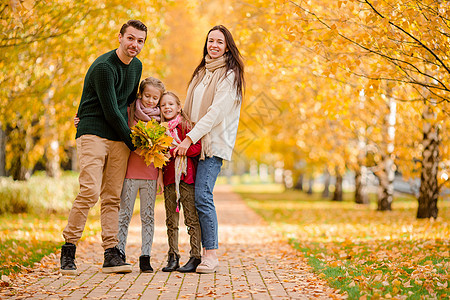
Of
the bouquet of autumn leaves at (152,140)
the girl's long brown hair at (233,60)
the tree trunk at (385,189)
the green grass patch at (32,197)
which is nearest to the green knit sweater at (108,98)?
the bouquet of autumn leaves at (152,140)

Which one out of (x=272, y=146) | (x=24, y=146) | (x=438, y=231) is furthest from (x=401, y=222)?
(x=272, y=146)

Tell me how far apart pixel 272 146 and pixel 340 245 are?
18232 mm

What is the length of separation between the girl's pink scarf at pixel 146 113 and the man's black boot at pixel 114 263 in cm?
137

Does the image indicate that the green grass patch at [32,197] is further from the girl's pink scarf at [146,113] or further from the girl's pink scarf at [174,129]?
the girl's pink scarf at [174,129]

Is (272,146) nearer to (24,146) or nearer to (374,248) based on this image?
(24,146)

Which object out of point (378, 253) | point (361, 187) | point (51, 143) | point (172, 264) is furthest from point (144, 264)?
point (361, 187)

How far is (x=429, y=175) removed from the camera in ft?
40.4

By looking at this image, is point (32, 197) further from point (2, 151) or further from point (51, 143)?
point (2, 151)

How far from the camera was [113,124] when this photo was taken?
518cm

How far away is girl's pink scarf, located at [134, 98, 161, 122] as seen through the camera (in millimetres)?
5516

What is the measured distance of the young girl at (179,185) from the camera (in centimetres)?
547

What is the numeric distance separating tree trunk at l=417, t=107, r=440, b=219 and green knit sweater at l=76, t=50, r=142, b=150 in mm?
8752

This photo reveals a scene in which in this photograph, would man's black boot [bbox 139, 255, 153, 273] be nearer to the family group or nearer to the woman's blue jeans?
the family group

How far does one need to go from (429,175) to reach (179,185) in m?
8.57
